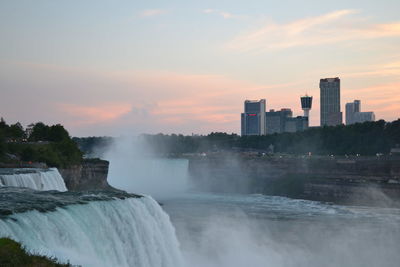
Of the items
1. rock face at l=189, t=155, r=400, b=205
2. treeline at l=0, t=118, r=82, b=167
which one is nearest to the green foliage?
treeline at l=0, t=118, r=82, b=167

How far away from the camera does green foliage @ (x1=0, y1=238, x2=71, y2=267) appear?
15.8m

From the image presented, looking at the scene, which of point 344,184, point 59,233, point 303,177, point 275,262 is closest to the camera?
point 59,233

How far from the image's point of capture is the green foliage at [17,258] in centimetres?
1578

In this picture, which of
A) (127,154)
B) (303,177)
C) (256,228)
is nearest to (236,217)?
(256,228)

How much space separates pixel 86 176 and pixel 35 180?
30.8m

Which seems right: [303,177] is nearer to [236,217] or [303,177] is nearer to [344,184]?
[344,184]

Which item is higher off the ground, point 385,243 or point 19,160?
point 19,160

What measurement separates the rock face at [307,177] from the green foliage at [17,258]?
259 feet

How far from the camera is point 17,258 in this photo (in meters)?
16.0

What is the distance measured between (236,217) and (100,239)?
159ft

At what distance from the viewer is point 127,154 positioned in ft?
651

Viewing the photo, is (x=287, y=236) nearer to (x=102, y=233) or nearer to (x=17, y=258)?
(x=102, y=233)

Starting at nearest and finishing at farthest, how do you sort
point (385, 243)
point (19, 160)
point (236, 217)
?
point (385, 243)
point (19, 160)
point (236, 217)

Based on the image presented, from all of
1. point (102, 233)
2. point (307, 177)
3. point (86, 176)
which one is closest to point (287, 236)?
point (86, 176)
